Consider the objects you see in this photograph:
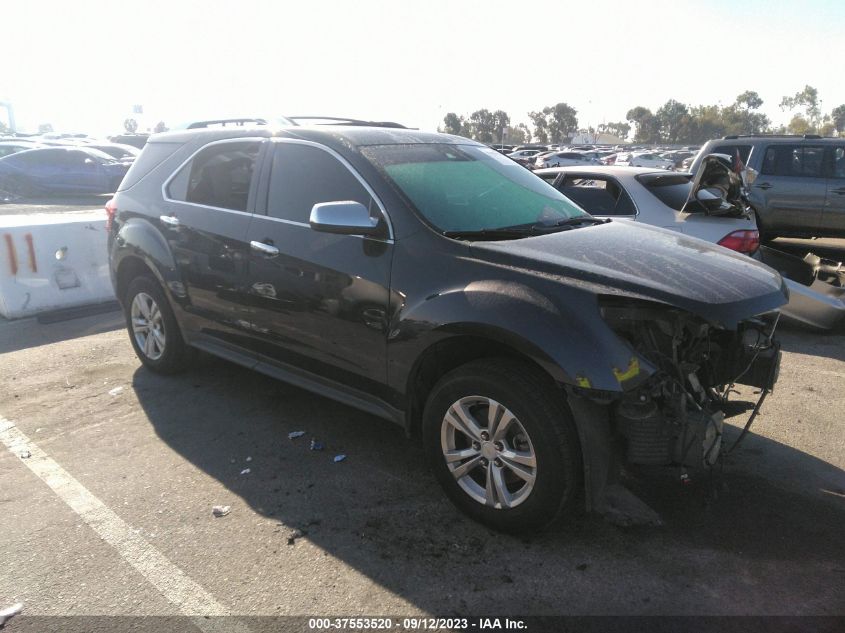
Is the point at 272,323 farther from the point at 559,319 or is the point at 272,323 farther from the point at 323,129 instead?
the point at 559,319

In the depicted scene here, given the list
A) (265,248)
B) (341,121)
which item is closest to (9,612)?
(265,248)

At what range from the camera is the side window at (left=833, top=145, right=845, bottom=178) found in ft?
31.7

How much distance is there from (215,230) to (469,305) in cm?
214

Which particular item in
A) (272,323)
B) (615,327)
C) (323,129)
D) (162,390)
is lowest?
(162,390)

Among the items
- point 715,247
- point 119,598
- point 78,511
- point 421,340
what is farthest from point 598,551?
point 78,511

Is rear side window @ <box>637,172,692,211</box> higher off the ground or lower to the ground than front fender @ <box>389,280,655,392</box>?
higher

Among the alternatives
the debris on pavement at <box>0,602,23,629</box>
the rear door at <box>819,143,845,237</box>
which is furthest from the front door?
the rear door at <box>819,143,845,237</box>

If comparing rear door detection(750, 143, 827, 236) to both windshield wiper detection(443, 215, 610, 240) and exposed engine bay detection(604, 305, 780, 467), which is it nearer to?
windshield wiper detection(443, 215, 610, 240)

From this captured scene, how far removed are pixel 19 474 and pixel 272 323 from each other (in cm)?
167

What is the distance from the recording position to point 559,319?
2.77m

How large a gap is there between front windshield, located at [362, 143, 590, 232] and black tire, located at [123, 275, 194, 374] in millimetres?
2213

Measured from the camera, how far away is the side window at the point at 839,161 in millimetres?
9648

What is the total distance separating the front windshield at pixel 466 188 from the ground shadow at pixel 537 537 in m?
1.49

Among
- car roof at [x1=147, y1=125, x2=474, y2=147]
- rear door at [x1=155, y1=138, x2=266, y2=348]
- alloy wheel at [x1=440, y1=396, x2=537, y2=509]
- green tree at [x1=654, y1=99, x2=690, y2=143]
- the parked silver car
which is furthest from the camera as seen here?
green tree at [x1=654, y1=99, x2=690, y2=143]
